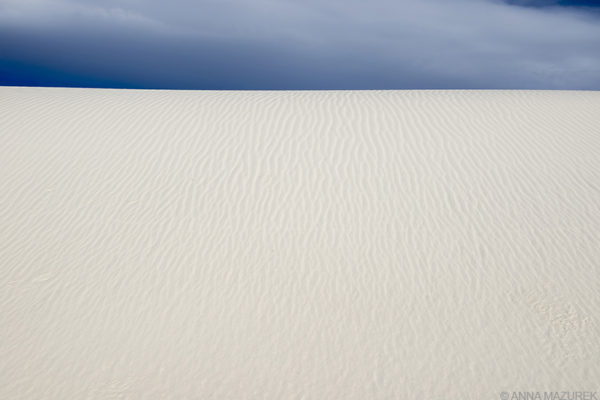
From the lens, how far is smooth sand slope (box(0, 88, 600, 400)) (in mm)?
5383

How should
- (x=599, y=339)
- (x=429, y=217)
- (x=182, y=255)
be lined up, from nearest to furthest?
(x=599, y=339), (x=182, y=255), (x=429, y=217)

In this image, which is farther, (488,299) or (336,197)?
(336,197)

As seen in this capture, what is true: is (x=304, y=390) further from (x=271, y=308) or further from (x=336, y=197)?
(x=336, y=197)

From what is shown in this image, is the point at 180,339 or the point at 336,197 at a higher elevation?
the point at 336,197

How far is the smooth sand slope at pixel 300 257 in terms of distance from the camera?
212 inches

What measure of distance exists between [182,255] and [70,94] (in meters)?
10.5

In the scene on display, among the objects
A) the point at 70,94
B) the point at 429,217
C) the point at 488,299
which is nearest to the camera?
the point at 488,299

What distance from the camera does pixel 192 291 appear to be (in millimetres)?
6641

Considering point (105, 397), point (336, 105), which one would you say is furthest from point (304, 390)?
point (336, 105)

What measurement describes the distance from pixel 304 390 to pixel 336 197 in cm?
410

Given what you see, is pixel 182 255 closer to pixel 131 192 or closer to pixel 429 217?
pixel 131 192

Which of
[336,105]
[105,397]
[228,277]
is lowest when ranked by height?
[105,397]

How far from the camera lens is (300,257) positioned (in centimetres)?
718

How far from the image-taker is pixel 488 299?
627 centimetres
